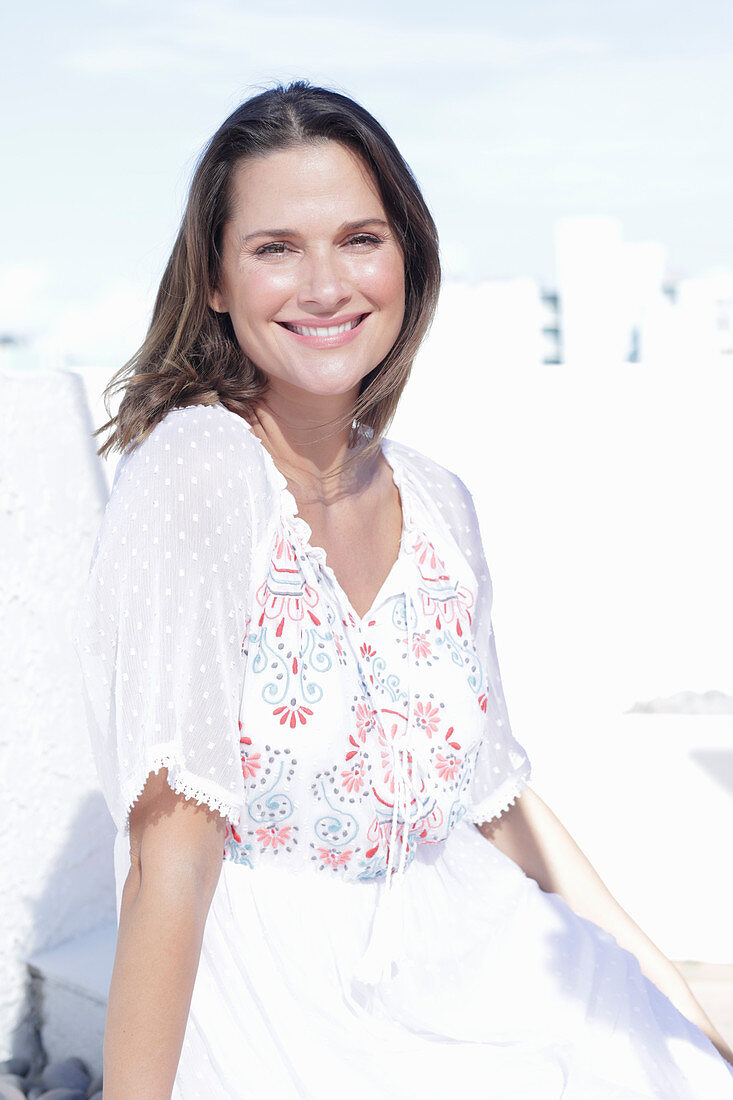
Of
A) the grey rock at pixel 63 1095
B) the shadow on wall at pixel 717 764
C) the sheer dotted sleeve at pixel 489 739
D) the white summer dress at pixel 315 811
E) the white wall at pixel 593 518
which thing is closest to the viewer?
the white summer dress at pixel 315 811

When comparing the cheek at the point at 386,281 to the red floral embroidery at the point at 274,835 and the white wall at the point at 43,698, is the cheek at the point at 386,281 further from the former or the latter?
the white wall at the point at 43,698

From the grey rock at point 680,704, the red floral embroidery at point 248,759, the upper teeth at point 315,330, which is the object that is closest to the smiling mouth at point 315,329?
the upper teeth at point 315,330

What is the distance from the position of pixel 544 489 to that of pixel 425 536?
1555 mm

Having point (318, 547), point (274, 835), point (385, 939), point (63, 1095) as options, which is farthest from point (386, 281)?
point (63, 1095)

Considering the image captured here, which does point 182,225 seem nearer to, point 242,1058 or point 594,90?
point 242,1058

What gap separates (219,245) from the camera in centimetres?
147

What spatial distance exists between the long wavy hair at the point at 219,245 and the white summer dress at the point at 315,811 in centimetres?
13

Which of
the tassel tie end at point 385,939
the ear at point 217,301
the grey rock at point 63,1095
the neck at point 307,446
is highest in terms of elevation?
the ear at point 217,301

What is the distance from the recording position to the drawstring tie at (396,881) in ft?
4.38

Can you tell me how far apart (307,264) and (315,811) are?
2.21ft

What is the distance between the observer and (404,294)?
1.63m

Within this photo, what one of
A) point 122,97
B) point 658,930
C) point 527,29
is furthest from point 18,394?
point 527,29

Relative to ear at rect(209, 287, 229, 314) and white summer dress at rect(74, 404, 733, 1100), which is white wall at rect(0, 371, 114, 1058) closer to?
ear at rect(209, 287, 229, 314)

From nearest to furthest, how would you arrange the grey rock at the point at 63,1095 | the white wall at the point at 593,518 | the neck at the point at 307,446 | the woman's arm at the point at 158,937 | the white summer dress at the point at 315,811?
the woman's arm at the point at 158,937 < the white summer dress at the point at 315,811 < the neck at the point at 307,446 < the grey rock at the point at 63,1095 < the white wall at the point at 593,518
